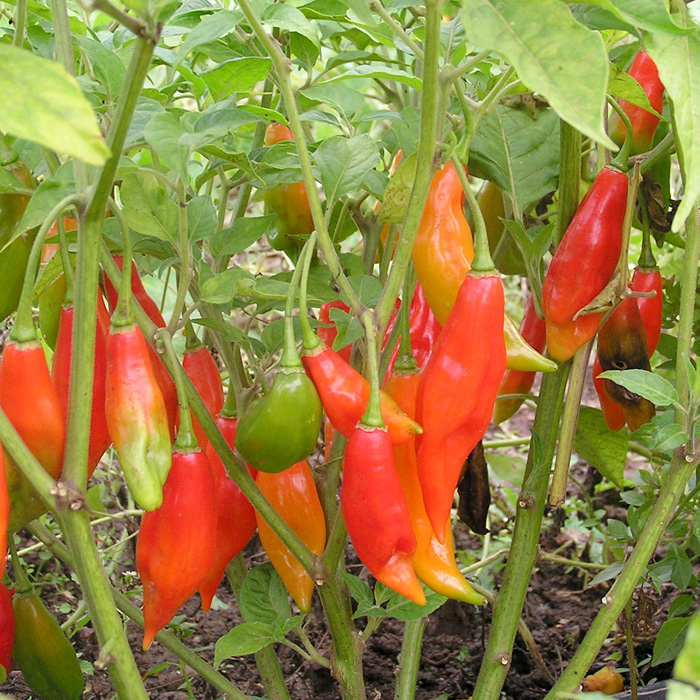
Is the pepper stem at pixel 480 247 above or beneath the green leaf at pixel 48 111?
beneath

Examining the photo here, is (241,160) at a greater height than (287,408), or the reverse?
(241,160)

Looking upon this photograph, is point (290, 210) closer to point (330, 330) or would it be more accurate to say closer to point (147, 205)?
point (330, 330)

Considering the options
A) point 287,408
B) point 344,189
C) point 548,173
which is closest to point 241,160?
point 344,189

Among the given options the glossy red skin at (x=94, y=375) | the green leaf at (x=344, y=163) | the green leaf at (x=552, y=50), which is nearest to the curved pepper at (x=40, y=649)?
the glossy red skin at (x=94, y=375)

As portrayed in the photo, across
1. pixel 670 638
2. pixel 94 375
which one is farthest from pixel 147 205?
pixel 670 638

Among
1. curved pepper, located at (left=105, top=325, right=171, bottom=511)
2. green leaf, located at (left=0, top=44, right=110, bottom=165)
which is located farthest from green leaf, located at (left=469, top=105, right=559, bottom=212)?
green leaf, located at (left=0, top=44, right=110, bottom=165)

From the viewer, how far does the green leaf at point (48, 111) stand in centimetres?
44

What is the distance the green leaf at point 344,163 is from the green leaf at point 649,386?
29 cm

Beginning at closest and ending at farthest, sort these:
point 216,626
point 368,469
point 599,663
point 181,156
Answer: point 181,156 → point 368,469 → point 599,663 → point 216,626

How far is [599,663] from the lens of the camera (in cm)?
126

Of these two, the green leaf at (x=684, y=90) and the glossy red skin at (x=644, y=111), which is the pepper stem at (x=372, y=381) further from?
the glossy red skin at (x=644, y=111)

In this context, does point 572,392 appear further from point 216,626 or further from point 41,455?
point 216,626

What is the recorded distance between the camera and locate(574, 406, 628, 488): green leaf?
3.83 ft

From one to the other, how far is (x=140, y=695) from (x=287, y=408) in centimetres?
26
